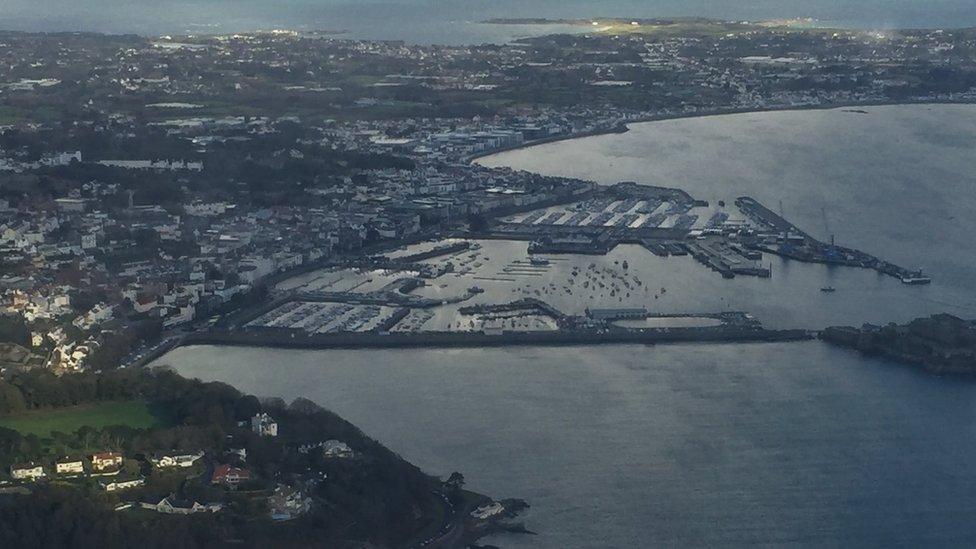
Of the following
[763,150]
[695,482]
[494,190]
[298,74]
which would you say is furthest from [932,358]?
[298,74]

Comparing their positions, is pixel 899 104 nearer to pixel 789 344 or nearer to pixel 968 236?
pixel 968 236

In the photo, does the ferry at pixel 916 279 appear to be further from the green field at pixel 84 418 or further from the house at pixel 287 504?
the house at pixel 287 504

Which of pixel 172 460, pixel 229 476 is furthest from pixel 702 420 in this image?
pixel 172 460

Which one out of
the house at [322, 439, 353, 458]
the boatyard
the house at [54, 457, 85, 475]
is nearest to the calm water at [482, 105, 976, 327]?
the boatyard

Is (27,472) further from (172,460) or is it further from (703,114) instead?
(703,114)

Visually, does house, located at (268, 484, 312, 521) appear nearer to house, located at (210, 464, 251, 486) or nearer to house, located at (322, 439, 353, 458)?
house, located at (210, 464, 251, 486)

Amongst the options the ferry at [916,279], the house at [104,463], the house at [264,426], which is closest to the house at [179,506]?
the house at [104,463]
